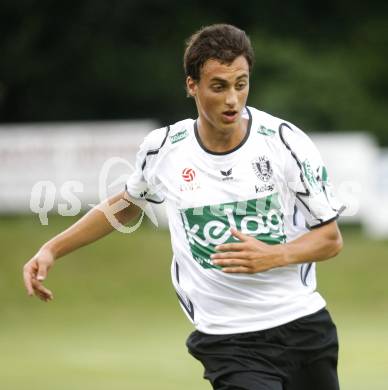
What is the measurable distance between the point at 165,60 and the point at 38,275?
919 inches

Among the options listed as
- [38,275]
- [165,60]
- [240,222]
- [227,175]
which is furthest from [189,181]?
[165,60]

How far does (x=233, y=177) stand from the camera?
17.8 feet

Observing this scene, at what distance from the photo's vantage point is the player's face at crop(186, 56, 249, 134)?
5.36 meters

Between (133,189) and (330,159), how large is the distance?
596 inches

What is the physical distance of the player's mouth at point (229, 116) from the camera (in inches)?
212

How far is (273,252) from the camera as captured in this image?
5160 millimetres

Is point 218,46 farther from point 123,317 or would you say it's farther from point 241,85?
point 123,317

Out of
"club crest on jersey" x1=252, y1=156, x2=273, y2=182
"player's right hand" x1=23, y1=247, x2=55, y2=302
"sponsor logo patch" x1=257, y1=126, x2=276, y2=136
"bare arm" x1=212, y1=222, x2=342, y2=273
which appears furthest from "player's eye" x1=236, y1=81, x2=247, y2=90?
"player's right hand" x1=23, y1=247, x2=55, y2=302

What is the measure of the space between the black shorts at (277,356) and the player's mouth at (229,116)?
963 millimetres

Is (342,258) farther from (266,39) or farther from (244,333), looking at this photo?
(244,333)

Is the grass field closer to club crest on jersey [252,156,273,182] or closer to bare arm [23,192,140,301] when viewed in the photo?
bare arm [23,192,140,301]

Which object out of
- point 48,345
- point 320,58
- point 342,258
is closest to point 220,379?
point 48,345

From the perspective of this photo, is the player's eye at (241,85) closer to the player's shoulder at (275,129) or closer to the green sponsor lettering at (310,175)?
the player's shoulder at (275,129)

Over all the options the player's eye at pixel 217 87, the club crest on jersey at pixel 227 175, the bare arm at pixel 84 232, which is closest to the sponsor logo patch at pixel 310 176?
the club crest on jersey at pixel 227 175
